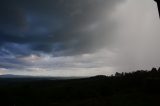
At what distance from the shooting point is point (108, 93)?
104 ft

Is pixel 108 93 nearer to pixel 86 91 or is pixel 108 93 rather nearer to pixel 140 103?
pixel 86 91

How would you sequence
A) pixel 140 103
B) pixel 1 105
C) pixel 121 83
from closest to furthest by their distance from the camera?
pixel 140 103
pixel 1 105
pixel 121 83

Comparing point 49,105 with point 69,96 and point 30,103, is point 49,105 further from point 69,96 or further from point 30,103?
point 69,96

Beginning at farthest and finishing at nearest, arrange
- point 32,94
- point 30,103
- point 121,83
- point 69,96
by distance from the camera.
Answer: point 121,83, point 69,96, point 32,94, point 30,103

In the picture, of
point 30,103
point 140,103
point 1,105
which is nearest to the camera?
point 140,103

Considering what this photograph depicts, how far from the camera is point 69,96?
104ft

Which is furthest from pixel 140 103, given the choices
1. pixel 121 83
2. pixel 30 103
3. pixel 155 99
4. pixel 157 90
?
pixel 121 83

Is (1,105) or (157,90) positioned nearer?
(1,105)

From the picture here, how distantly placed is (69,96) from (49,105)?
8.02 meters

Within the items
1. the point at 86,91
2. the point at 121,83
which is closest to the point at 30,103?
the point at 86,91

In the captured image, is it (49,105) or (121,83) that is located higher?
(121,83)

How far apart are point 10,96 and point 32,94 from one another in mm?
3111

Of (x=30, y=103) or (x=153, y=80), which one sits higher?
(x=153, y=80)

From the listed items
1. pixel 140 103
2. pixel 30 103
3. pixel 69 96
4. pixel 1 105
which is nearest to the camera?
pixel 140 103
